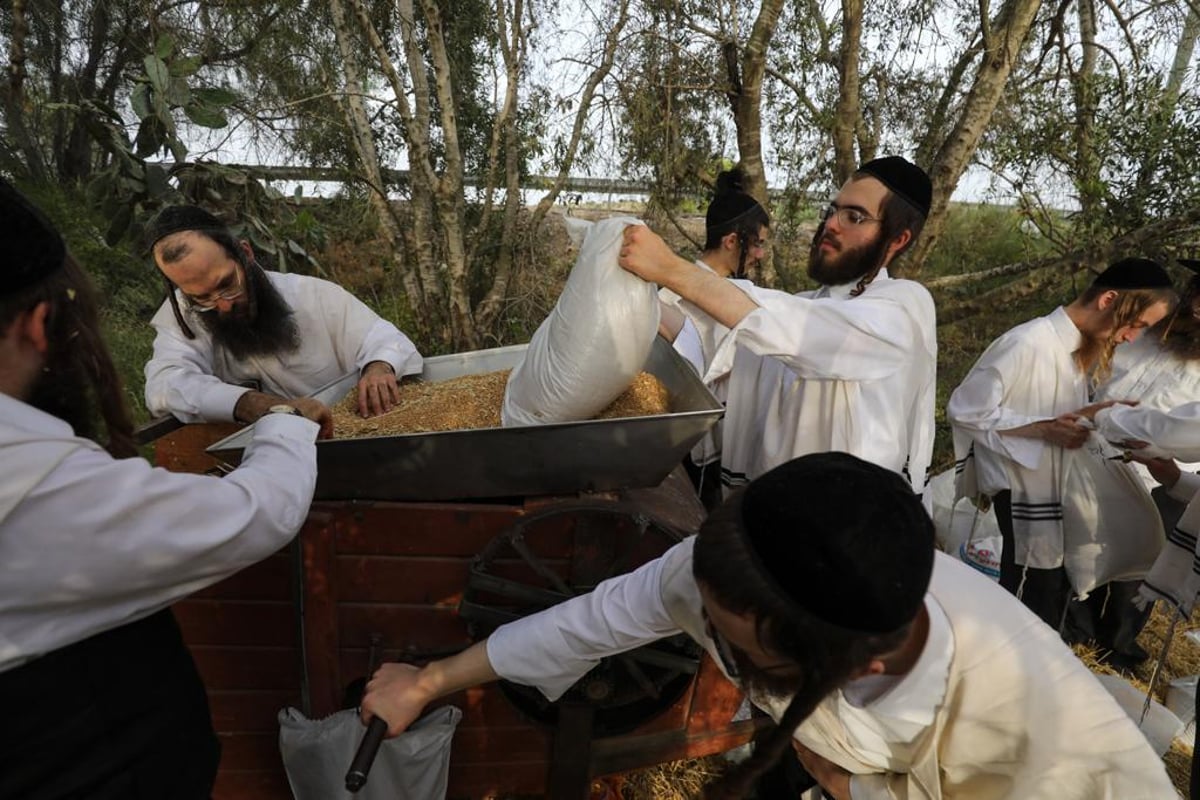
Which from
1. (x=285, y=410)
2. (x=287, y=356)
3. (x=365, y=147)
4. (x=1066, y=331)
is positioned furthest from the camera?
(x=365, y=147)

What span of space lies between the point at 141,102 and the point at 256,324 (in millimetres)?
1730

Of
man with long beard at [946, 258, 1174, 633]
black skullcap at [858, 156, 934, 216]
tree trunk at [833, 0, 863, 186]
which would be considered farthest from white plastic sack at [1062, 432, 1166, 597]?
tree trunk at [833, 0, 863, 186]

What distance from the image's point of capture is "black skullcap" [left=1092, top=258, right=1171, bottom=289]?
248 cm

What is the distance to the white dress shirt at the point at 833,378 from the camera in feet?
4.92

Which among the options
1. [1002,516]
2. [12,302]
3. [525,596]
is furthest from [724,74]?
[12,302]

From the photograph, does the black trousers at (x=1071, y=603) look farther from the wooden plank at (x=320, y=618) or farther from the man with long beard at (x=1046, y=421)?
the wooden plank at (x=320, y=618)

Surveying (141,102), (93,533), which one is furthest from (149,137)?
(93,533)

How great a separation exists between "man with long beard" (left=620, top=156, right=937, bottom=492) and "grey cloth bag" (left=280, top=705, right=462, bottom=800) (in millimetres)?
1163

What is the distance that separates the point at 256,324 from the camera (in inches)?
93.7

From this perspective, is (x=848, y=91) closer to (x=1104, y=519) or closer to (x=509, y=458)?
(x=1104, y=519)

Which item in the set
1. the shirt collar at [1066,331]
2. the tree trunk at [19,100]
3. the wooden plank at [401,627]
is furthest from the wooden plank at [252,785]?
the tree trunk at [19,100]

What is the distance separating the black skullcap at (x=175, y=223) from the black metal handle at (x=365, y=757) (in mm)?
1752

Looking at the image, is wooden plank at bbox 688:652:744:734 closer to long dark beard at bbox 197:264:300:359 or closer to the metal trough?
the metal trough

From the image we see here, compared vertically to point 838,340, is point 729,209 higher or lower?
higher
